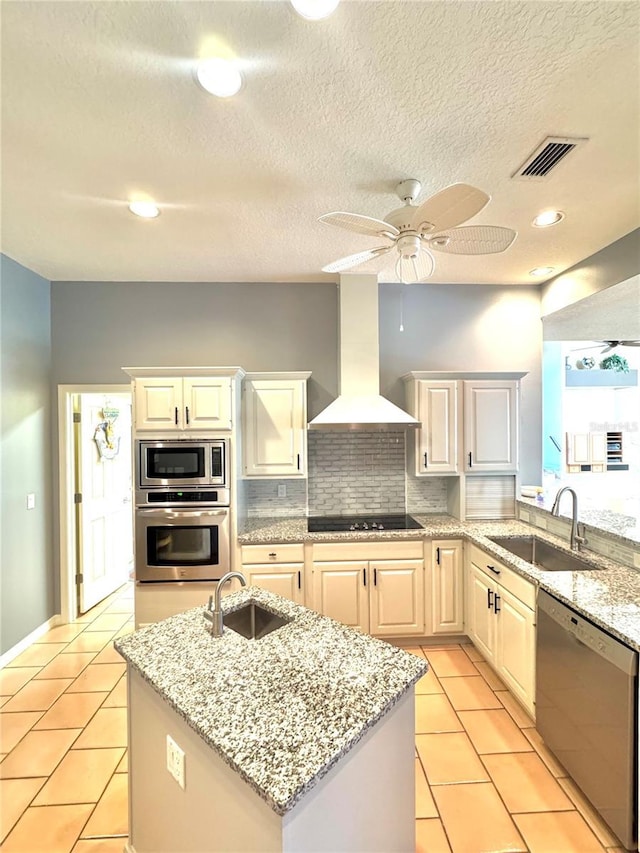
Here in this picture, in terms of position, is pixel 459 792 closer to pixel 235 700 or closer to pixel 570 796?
pixel 570 796

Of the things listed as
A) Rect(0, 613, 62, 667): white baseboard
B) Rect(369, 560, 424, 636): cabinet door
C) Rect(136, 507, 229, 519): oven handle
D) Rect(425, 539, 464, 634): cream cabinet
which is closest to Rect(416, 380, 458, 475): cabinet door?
Rect(425, 539, 464, 634): cream cabinet

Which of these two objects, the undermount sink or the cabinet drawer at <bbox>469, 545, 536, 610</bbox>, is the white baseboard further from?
the undermount sink

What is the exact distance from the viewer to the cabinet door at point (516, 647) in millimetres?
2154

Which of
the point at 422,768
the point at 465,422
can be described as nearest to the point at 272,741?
the point at 422,768

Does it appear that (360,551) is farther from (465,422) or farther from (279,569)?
(465,422)

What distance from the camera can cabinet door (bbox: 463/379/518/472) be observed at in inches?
129

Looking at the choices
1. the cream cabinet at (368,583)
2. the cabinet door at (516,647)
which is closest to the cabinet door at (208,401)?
the cream cabinet at (368,583)

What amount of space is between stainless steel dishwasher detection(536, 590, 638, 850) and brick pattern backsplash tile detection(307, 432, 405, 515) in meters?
1.63

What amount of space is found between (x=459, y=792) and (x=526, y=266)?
3480 millimetres

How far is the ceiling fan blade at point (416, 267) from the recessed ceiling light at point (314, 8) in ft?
3.56

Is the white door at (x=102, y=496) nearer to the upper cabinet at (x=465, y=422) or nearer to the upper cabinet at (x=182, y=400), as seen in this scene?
the upper cabinet at (x=182, y=400)

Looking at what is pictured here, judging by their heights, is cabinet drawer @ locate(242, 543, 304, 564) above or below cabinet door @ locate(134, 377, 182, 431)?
below

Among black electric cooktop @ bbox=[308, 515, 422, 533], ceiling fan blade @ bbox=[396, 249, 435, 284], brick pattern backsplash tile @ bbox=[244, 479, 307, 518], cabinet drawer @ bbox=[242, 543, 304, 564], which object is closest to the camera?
ceiling fan blade @ bbox=[396, 249, 435, 284]

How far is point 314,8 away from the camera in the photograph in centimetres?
113
